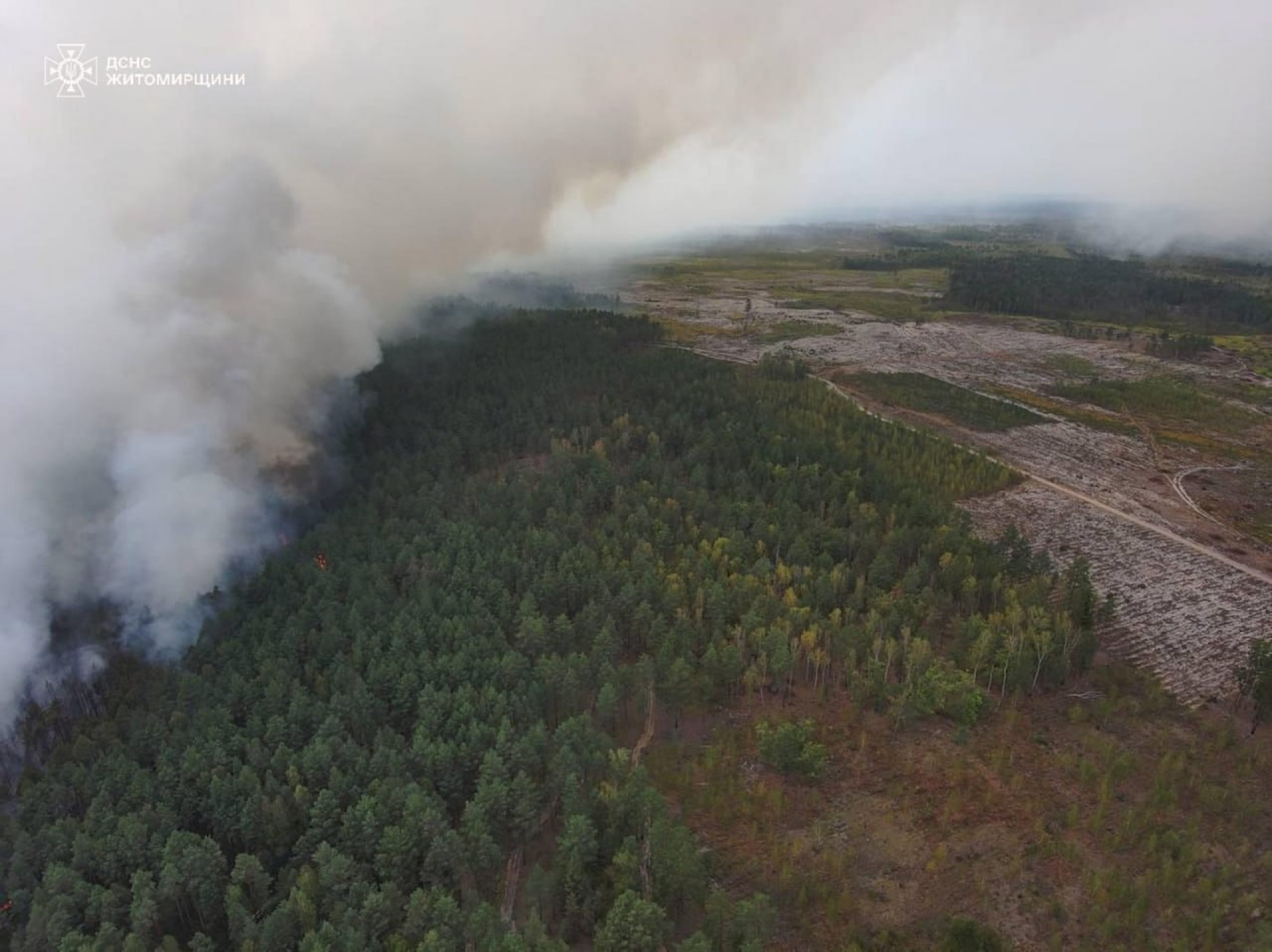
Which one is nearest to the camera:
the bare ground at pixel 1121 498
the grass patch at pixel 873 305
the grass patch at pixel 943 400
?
the bare ground at pixel 1121 498

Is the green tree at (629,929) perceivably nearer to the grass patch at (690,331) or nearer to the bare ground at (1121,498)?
the bare ground at (1121,498)

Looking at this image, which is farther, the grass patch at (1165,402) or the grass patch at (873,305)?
the grass patch at (873,305)

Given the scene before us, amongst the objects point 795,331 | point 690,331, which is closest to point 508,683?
point 690,331

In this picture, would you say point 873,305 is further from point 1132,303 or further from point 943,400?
point 943,400

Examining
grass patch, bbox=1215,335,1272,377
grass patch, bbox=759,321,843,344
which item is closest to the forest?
grass patch, bbox=759,321,843,344

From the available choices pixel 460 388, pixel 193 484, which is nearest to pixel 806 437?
pixel 460 388

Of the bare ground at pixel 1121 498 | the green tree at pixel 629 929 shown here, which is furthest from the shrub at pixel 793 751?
the bare ground at pixel 1121 498

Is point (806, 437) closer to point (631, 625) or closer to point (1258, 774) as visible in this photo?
point (631, 625)

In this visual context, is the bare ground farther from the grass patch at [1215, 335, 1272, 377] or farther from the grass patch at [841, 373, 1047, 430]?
the grass patch at [1215, 335, 1272, 377]
